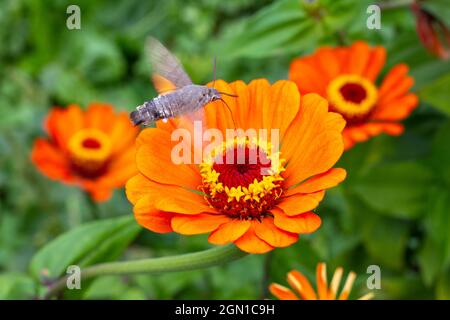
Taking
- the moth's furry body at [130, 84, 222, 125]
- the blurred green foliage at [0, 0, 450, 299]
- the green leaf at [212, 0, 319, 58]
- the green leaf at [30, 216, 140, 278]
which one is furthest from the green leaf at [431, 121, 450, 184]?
the moth's furry body at [130, 84, 222, 125]

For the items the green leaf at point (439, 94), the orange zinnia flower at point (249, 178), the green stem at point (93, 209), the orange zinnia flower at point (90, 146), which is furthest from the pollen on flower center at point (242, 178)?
the green stem at point (93, 209)

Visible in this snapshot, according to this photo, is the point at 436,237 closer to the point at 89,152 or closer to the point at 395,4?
the point at 395,4

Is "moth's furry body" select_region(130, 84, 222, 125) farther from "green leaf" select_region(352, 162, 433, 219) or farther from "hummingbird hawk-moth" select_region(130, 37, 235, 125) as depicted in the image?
"green leaf" select_region(352, 162, 433, 219)

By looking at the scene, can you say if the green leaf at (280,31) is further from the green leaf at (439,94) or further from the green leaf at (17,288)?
the green leaf at (17,288)

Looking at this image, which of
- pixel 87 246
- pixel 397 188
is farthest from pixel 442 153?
pixel 87 246
